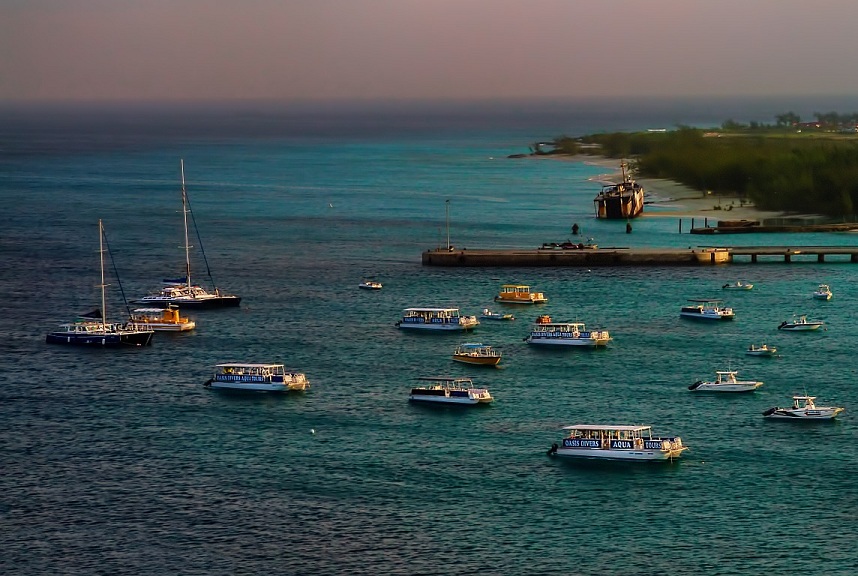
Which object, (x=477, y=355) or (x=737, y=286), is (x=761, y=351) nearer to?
(x=477, y=355)

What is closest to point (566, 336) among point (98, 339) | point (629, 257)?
point (98, 339)

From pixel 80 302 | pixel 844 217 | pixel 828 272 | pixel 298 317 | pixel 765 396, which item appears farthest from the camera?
pixel 844 217

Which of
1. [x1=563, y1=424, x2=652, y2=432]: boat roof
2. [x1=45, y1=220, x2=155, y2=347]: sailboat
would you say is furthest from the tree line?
[x1=563, y1=424, x2=652, y2=432]: boat roof

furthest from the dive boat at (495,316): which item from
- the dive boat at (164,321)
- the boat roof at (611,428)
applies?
the boat roof at (611,428)

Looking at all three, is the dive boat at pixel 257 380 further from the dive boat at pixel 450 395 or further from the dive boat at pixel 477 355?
the dive boat at pixel 477 355

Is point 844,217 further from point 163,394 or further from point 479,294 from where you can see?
point 163,394

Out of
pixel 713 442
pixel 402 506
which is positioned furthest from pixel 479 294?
pixel 402 506
